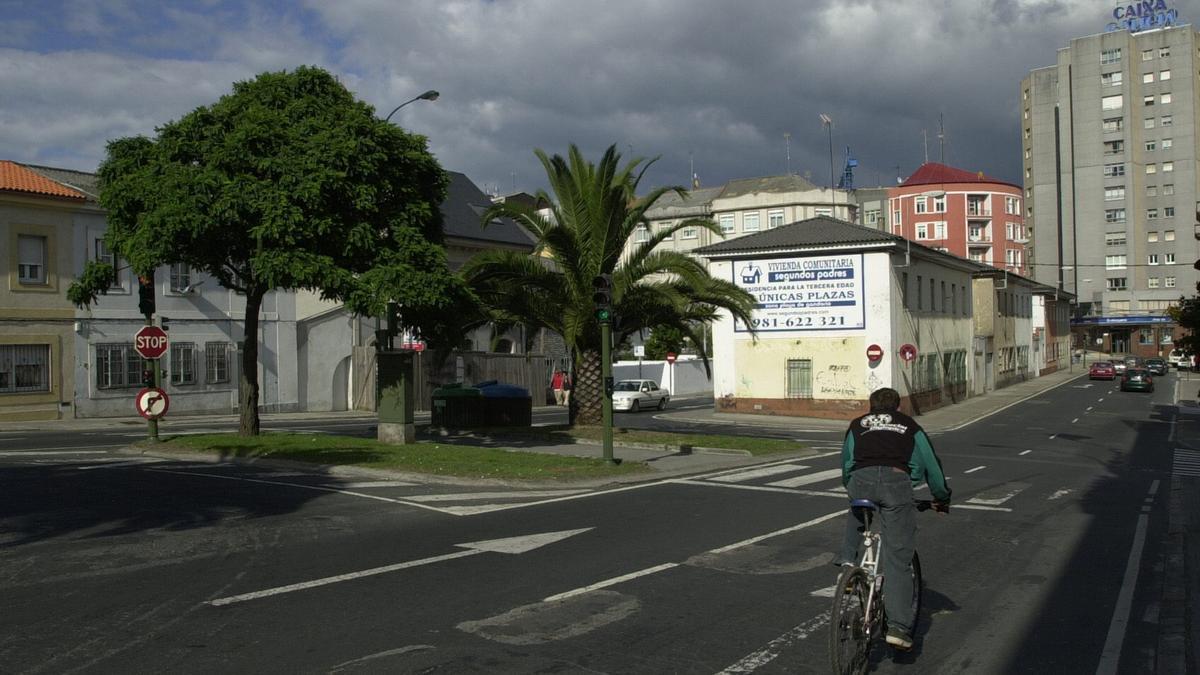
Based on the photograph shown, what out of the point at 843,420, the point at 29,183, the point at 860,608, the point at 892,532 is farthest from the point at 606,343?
the point at 29,183

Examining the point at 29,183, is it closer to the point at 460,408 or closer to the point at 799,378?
the point at 460,408

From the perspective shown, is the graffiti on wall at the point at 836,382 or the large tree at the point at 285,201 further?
the graffiti on wall at the point at 836,382

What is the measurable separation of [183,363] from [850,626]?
114 feet

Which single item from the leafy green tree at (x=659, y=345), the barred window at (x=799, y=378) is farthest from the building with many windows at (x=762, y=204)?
the barred window at (x=799, y=378)

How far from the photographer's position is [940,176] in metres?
99.8

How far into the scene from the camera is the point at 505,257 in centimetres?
2345

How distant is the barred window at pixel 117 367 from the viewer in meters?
33.9

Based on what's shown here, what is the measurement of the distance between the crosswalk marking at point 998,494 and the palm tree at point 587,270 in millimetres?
8975

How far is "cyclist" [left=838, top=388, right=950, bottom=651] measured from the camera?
20.2ft

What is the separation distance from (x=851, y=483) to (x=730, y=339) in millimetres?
34964

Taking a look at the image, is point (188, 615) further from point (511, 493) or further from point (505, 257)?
point (505, 257)

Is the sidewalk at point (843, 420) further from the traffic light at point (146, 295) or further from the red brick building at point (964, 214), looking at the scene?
the red brick building at point (964, 214)

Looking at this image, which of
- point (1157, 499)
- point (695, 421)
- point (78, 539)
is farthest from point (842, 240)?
point (78, 539)

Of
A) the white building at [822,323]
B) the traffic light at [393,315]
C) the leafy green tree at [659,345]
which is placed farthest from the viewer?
the leafy green tree at [659,345]
